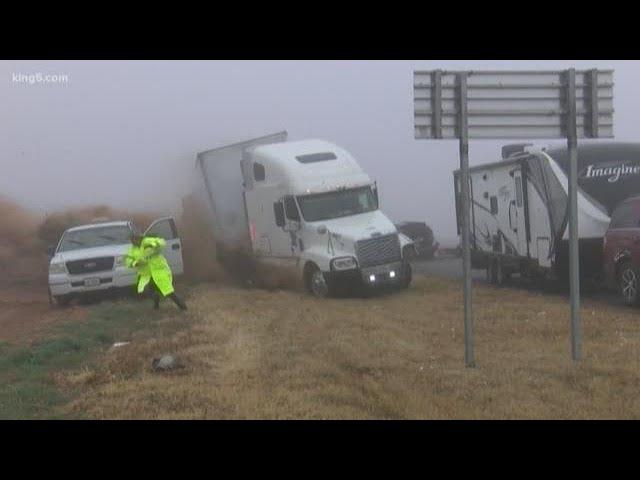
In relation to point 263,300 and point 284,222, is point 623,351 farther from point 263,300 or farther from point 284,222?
point 284,222

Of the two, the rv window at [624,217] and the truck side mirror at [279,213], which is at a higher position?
the truck side mirror at [279,213]

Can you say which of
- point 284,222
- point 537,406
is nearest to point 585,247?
point 284,222

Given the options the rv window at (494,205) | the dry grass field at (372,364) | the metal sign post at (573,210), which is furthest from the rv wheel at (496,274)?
the metal sign post at (573,210)

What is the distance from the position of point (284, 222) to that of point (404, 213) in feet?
7.19

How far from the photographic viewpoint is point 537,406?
33.0 feet

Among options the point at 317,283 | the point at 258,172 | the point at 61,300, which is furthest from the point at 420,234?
the point at 61,300

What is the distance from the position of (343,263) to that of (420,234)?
1.29 meters

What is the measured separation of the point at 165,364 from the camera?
1200 cm

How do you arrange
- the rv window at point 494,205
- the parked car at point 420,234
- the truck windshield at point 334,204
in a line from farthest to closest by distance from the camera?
the rv window at point 494,205, the truck windshield at point 334,204, the parked car at point 420,234

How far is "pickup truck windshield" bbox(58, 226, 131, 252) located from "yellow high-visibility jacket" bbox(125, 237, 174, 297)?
147cm

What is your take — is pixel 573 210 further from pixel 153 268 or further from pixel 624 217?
pixel 153 268

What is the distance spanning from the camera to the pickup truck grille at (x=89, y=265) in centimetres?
1914

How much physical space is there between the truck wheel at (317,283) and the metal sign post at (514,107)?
234 inches

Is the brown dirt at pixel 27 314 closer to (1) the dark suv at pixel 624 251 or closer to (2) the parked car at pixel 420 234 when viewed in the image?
(2) the parked car at pixel 420 234
